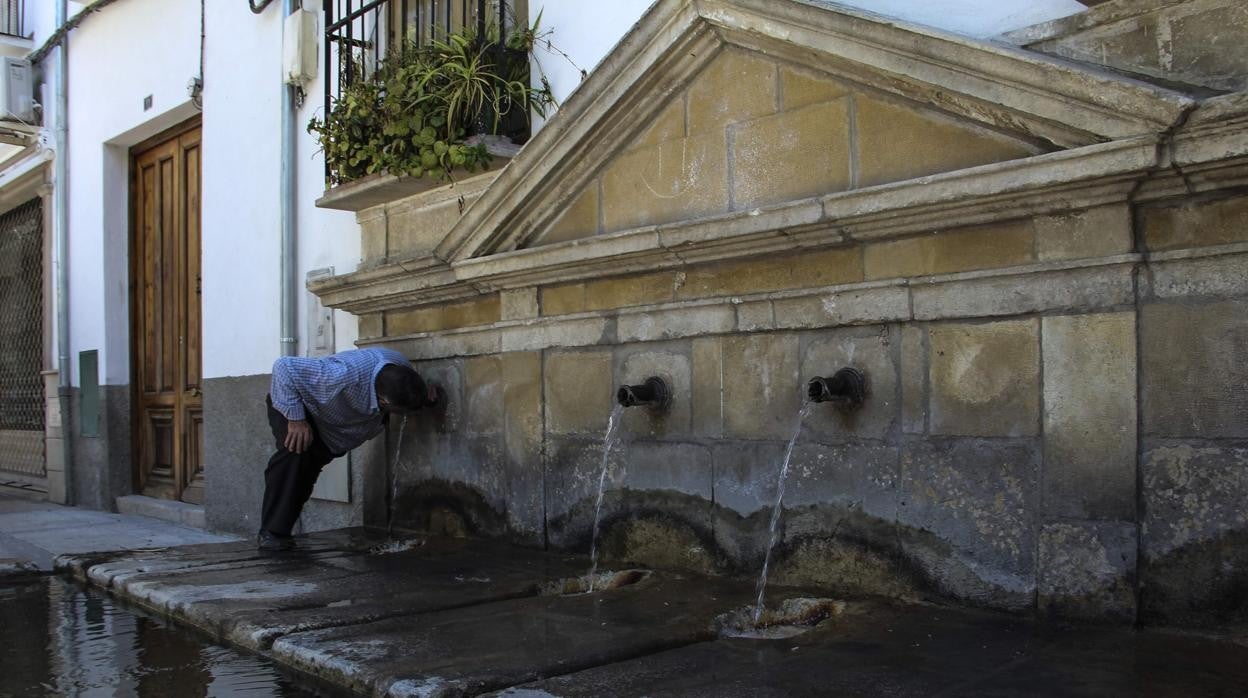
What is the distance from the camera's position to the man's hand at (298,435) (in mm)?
5758

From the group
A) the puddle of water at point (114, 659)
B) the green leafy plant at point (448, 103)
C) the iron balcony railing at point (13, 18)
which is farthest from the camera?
the iron balcony railing at point (13, 18)

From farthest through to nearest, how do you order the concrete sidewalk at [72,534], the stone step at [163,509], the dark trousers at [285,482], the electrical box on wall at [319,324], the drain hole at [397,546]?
the stone step at [163,509]
the electrical box on wall at [319,324]
the concrete sidewalk at [72,534]
the dark trousers at [285,482]
the drain hole at [397,546]

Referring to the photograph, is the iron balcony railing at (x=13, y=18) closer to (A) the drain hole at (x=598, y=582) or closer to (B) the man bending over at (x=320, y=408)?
(B) the man bending over at (x=320, y=408)

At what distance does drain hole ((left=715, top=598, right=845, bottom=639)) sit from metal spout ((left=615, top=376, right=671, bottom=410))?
1.07 m

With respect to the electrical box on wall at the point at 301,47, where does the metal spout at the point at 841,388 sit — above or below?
below

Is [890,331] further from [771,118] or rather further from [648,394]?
[648,394]

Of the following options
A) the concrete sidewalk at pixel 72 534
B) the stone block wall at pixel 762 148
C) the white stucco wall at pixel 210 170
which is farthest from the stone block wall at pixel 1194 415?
the concrete sidewalk at pixel 72 534

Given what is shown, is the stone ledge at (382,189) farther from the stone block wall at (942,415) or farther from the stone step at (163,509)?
the stone step at (163,509)

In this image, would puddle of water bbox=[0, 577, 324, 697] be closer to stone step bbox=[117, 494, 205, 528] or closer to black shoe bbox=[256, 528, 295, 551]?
black shoe bbox=[256, 528, 295, 551]

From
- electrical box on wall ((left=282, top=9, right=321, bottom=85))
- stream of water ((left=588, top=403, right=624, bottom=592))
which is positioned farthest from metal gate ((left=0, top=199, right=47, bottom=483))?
stream of water ((left=588, top=403, right=624, bottom=592))

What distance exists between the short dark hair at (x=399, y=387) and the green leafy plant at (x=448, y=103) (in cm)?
98

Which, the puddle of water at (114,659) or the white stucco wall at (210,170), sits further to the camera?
the white stucco wall at (210,170)

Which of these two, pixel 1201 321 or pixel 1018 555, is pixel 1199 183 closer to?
pixel 1201 321

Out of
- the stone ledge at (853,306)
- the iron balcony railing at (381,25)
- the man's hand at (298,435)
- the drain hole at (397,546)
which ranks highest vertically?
the iron balcony railing at (381,25)
